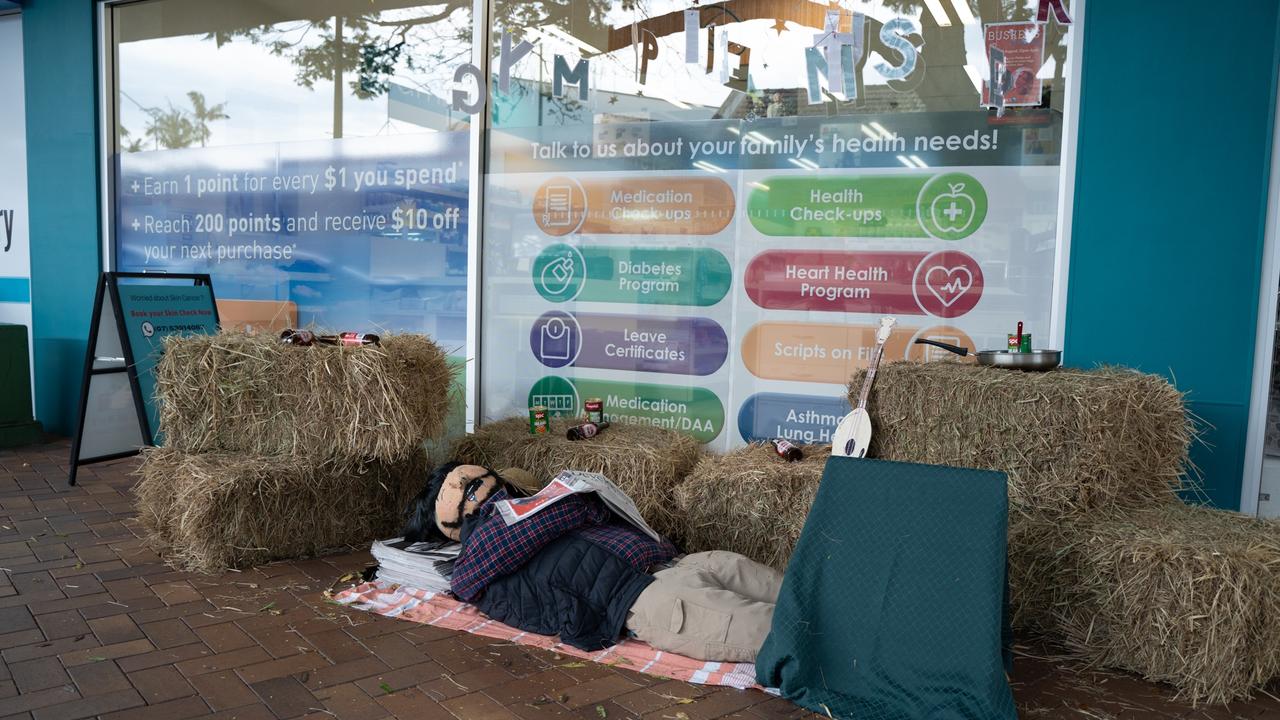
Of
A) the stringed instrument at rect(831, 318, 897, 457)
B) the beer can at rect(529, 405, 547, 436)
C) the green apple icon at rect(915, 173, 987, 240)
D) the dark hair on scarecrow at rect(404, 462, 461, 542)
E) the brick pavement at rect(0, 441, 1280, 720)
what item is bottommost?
the brick pavement at rect(0, 441, 1280, 720)

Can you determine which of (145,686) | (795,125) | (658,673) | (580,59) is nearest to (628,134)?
(580,59)

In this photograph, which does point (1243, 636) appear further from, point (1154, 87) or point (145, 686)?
point (145, 686)

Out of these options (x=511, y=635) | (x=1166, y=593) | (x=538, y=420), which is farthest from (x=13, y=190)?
(x=1166, y=593)

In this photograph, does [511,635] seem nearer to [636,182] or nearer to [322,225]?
[636,182]

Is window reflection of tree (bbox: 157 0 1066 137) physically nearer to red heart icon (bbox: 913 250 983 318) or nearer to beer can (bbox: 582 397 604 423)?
red heart icon (bbox: 913 250 983 318)

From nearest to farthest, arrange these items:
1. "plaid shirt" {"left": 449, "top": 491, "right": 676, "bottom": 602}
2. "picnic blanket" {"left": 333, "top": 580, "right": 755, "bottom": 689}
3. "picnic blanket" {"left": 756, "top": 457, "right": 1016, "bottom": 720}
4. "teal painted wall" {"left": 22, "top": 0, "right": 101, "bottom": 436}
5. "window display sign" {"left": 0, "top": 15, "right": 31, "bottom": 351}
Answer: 1. "picnic blanket" {"left": 756, "top": 457, "right": 1016, "bottom": 720}
2. "picnic blanket" {"left": 333, "top": 580, "right": 755, "bottom": 689}
3. "plaid shirt" {"left": 449, "top": 491, "right": 676, "bottom": 602}
4. "teal painted wall" {"left": 22, "top": 0, "right": 101, "bottom": 436}
5. "window display sign" {"left": 0, "top": 15, "right": 31, "bottom": 351}

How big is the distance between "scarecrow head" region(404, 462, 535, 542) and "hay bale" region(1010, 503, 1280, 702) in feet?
6.99

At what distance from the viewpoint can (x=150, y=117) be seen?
700 cm

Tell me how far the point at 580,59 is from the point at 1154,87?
2989mm

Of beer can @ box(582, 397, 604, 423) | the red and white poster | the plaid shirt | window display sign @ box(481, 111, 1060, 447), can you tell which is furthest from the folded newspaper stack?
the red and white poster

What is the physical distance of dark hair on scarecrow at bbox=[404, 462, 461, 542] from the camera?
411 centimetres

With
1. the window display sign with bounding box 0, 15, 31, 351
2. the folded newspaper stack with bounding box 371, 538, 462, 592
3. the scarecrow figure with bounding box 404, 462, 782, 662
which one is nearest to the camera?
the scarecrow figure with bounding box 404, 462, 782, 662

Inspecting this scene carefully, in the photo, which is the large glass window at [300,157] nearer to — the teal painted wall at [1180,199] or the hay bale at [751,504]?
the hay bale at [751,504]

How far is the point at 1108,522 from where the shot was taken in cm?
342
